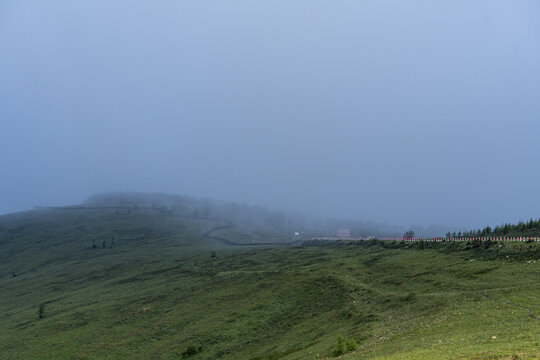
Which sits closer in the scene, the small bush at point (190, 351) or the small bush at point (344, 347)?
the small bush at point (344, 347)

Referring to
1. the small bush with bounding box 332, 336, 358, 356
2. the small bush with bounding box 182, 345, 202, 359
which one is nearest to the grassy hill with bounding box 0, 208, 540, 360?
the small bush with bounding box 182, 345, 202, 359

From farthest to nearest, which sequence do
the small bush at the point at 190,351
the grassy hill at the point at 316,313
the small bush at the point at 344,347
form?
the small bush at the point at 190,351 → the small bush at the point at 344,347 → the grassy hill at the point at 316,313

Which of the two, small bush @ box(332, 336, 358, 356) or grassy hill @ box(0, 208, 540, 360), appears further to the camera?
small bush @ box(332, 336, 358, 356)

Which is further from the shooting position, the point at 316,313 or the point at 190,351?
the point at 316,313

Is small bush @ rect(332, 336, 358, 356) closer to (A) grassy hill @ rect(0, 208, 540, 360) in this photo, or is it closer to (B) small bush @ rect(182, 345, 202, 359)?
(A) grassy hill @ rect(0, 208, 540, 360)

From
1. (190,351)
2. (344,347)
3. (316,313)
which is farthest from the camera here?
(316,313)

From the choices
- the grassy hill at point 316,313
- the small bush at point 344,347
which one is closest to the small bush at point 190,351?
the grassy hill at point 316,313

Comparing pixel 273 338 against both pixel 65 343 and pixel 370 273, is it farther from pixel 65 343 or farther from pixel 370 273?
pixel 65 343

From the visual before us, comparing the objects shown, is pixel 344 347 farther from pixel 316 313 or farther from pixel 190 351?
pixel 190 351

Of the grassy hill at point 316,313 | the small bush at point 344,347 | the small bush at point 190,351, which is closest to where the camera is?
the grassy hill at point 316,313

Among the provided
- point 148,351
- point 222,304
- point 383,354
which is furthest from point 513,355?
point 222,304

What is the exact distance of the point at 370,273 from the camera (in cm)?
8088

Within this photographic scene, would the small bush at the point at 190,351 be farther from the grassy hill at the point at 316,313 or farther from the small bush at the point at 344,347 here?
the small bush at the point at 344,347

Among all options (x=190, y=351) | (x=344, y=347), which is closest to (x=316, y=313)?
(x=190, y=351)
